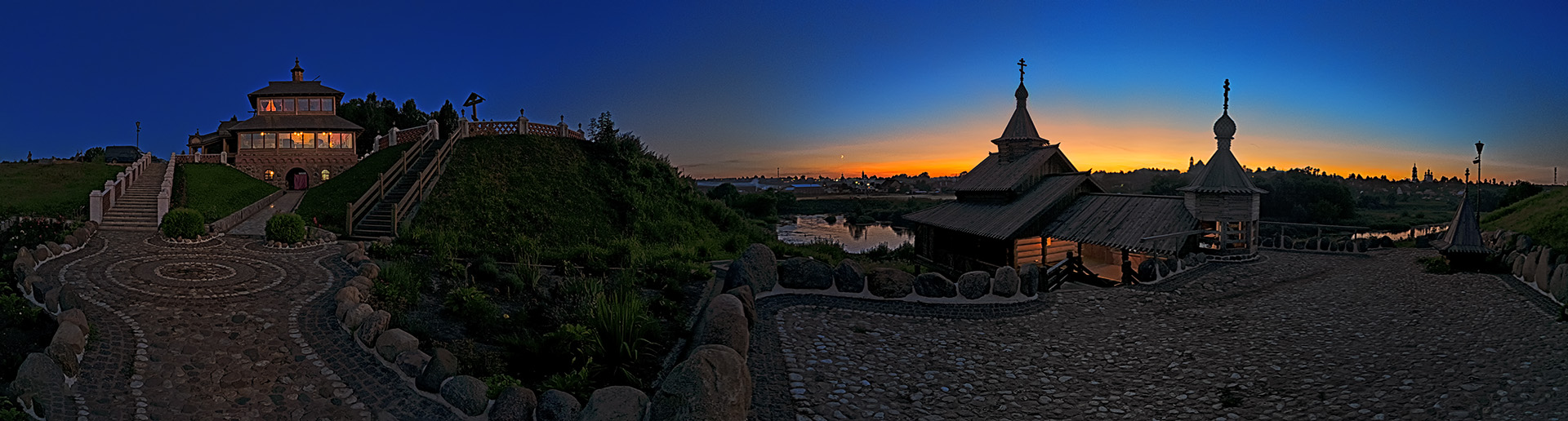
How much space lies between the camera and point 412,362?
804 centimetres

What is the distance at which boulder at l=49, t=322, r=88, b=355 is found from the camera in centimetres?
753

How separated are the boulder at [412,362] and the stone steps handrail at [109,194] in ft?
68.2

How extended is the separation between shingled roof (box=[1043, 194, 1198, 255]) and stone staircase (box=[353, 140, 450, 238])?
22.4 metres

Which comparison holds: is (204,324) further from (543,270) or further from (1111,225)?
(1111,225)

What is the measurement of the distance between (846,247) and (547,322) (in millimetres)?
34414

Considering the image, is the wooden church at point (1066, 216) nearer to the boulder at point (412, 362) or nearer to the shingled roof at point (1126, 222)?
the shingled roof at point (1126, 222)

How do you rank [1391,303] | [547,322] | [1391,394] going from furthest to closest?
[1391,303]
[547,322]
[1391,394]

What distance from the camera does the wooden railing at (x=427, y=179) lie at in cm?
2255

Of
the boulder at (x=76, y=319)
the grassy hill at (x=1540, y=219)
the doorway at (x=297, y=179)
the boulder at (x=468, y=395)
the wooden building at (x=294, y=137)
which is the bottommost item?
the boulder at (x=468, y=395)

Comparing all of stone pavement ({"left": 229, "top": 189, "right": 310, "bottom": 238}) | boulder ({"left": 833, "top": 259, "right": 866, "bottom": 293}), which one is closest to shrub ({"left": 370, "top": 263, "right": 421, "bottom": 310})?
boulder ({"left": 833, "top": 259, "right": 866, "bottom": 293})

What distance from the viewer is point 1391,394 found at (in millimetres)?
7230

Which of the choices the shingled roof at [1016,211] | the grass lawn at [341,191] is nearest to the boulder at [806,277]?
the shingled roof at [1016,211]

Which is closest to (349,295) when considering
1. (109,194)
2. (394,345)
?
(394,345)

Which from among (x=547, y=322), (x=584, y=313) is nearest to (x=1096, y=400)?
(x=584, y=313)
